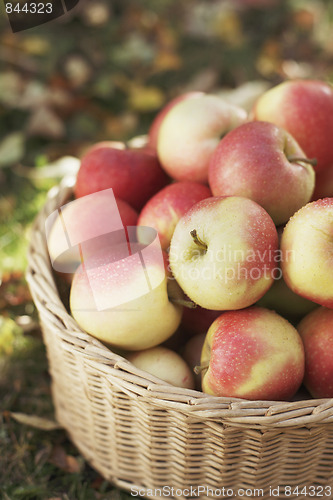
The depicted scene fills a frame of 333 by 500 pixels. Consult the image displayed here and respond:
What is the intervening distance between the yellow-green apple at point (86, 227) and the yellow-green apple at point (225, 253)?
0.22 m

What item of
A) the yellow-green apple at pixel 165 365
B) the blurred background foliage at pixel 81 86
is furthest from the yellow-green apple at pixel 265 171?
the blurred background foliage at pixel 81 86

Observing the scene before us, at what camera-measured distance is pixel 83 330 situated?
973 millimetres

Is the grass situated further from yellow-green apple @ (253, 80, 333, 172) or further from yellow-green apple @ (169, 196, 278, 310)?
yellow-green apple @ (253, 80, 333, 172)

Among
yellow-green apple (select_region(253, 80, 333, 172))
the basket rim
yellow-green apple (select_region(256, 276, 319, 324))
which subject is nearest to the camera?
the basket rim

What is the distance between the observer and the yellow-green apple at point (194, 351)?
3.47ft

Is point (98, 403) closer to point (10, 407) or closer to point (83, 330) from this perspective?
point (83, 330)

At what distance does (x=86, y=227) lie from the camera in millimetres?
1114

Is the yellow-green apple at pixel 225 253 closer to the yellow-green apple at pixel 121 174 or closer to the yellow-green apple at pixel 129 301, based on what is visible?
the yellow-green apple at pixel 129 301

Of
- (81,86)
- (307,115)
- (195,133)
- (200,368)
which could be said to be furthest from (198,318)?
(81,86)

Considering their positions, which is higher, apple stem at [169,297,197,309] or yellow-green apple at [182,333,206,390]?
apple stem at [169,297,197,309]

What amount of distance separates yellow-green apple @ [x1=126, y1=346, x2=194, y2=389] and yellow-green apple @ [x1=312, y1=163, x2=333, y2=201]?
53 centimetres

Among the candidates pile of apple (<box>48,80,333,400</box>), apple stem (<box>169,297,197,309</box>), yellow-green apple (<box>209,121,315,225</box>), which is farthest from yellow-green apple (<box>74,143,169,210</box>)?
apple stem (<box>169,297,197,309</box>)

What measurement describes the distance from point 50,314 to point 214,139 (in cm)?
55

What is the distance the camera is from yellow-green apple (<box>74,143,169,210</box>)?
1.21 m
